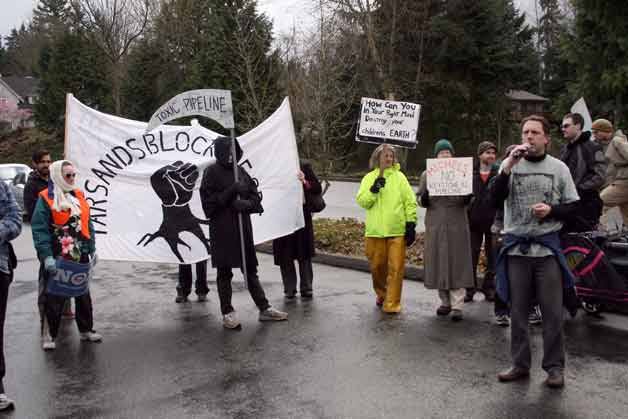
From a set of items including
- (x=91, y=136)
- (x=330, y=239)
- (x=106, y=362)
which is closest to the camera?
(x=106, y=362)

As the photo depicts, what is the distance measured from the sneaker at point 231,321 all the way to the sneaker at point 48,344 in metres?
1.65

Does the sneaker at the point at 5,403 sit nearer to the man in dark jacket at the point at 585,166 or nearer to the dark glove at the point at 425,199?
the dark glove at the point at 425,199

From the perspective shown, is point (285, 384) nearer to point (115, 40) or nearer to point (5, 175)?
point (5, 175)

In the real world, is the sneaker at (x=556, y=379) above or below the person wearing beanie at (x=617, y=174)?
below

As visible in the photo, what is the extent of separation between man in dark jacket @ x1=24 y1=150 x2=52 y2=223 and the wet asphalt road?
54.0 inches

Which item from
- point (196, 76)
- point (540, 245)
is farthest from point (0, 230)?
point (196, 76)

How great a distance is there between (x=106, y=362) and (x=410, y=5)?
3800 cm

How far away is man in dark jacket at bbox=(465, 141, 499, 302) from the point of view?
808cm

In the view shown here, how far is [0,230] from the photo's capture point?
17.5ft

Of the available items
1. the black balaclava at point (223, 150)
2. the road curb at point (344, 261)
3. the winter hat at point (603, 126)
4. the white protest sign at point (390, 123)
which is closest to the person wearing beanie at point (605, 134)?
the winter hat at point (603, 126)

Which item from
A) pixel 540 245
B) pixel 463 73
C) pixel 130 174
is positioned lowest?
pixel 540 245

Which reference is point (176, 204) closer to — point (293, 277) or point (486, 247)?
point (293, 277)

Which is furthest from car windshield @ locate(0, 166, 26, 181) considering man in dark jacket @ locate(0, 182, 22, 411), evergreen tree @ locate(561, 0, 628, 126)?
evergreen tree @ locate(561, 0, 628, 126)

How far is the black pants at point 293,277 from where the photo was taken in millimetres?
9047
